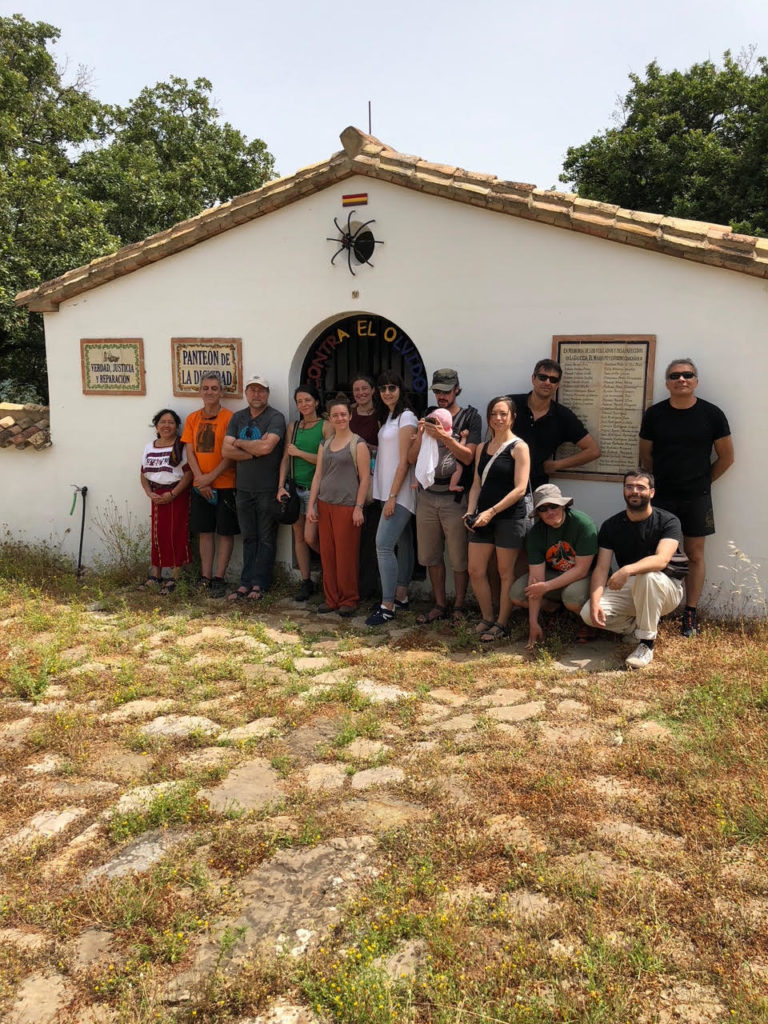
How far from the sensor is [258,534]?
7133 millimetres

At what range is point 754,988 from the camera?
95.3 inches

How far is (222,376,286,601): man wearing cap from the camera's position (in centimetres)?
688

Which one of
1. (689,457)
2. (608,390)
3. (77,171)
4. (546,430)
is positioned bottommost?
(689,457)

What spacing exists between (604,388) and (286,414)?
2.90 meters

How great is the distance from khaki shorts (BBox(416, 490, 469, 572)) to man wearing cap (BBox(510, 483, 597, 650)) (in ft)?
1.98

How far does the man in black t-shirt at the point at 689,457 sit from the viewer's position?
5.44 m

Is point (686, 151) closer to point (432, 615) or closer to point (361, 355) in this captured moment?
A: point (361, 355)

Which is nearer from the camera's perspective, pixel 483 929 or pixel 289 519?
pixel 483 929

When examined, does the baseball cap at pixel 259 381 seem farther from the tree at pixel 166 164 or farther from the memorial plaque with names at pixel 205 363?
the tree at pixel 166 164

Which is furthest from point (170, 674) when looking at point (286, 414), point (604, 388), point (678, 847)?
point (604, 388)

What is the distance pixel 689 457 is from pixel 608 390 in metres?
0.84

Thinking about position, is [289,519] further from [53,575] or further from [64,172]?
[64,172]

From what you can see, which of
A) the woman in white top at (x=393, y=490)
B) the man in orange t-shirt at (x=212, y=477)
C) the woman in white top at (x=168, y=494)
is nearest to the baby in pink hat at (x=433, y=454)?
the woman in white top at (x=393, y=490)

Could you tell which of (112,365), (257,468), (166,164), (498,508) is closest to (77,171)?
(166,164)
